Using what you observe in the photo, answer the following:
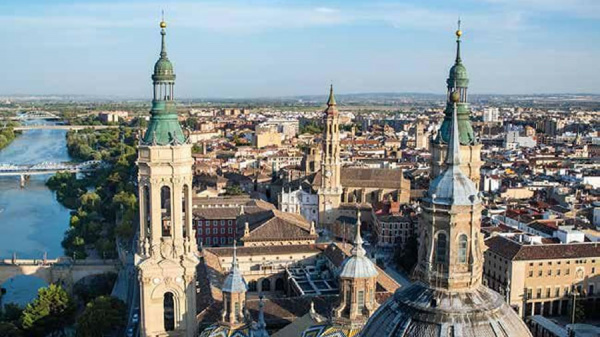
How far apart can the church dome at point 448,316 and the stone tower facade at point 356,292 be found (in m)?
6.70

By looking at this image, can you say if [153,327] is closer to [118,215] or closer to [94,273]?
[94,273]

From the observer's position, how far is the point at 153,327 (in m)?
21.7

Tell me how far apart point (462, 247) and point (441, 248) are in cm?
43

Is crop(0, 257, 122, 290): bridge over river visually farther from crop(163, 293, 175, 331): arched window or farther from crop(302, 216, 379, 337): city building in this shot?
crop(302, 216, 379, 337): city building

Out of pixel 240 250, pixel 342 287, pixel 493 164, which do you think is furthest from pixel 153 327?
pixel 493 164

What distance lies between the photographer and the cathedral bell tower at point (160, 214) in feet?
68.3

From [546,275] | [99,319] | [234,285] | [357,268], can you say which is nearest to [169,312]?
[234,285]

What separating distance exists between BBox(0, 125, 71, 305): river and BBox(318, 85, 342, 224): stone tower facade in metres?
22.8

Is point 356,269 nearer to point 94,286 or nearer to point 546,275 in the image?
point 546,275

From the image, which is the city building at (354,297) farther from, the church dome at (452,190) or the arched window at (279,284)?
the arched window at (279,284)

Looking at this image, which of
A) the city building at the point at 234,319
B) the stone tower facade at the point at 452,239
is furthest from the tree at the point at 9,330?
the stone tower facade at the point at 452,239

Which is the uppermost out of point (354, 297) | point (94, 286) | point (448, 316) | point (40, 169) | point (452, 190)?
point (452, 190)

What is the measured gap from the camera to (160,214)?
68.3ft

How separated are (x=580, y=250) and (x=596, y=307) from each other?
3.74 m
